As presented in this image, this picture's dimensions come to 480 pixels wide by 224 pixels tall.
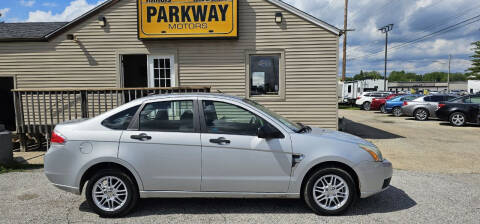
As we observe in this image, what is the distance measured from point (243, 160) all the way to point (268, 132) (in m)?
0.47

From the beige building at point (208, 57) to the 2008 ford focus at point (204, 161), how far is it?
5654 mm

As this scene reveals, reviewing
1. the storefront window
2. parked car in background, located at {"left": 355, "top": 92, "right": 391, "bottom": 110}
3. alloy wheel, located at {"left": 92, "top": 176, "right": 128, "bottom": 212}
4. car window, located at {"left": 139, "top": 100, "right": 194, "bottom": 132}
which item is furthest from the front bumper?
parked car in background, located at {"left": 355, "top": 92, "right": 391, "bottom": 110}

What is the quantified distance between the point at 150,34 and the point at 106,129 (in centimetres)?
608

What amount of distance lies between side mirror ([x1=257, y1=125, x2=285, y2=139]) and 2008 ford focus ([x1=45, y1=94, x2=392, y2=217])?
12mm

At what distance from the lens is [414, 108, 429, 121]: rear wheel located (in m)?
16.3

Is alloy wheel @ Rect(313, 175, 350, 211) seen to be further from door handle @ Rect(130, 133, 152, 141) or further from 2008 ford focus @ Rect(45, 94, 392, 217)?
door handle @ Rect(130, 133, 152, 141)

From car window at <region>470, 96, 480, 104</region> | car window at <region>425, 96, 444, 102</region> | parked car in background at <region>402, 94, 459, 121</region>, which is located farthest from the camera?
car window at <region>425, 96, 444, 102</region>

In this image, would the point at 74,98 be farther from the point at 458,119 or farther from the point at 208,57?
the point at 458,119

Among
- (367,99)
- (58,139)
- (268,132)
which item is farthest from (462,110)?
(58,139)

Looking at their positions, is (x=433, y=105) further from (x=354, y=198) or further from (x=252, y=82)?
(x=354, y=198)

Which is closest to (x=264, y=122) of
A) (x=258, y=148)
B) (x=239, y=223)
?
(x=258, y=148)

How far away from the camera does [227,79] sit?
31.2 ft

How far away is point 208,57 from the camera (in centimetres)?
948

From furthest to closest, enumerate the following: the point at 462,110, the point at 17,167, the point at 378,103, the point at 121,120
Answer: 1. the point at 378,103
2. the point at 462,110
3. the point at 17,167
4. the point at 121,120
